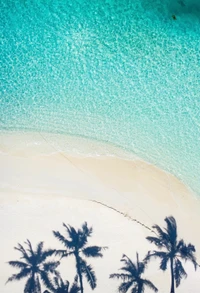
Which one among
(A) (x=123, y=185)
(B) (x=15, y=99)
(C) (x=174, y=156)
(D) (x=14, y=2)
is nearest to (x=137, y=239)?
(A) (x=123, y=185)

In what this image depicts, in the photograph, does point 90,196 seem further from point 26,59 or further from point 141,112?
point 26,59

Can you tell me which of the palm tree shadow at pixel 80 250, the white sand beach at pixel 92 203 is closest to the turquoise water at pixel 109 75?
the white sand beach at pixel 92 203

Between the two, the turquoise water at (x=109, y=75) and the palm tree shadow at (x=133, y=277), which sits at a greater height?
the turquoise water at (x=109, y=75)

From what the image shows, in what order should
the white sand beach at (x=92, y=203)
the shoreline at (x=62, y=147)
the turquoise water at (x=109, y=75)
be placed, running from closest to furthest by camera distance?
the white sand beach at (x=92, y=203)
the shoreline at (x=62, y=147)
the turquoise water at (x=109, y=75)

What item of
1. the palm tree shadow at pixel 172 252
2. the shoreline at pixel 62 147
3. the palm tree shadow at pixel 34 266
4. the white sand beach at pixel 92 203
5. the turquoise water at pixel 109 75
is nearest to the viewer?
the palm tree shadow at pixel 34 266

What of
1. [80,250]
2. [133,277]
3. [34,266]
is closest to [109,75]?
[80,250]

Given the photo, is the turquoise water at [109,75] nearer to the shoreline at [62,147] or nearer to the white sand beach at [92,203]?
the shoreline at [62,147]
